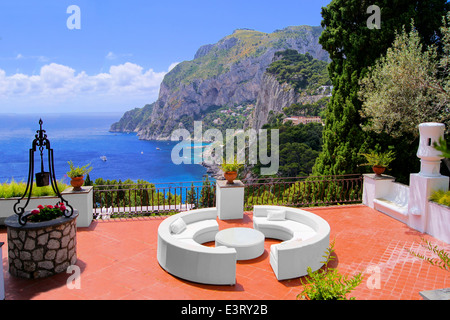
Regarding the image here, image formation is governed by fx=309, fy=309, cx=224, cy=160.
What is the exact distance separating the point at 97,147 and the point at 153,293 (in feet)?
344

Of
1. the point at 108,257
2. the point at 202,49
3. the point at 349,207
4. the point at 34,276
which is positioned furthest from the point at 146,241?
the point at 202,49

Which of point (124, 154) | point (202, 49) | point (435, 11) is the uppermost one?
point (202, 49)

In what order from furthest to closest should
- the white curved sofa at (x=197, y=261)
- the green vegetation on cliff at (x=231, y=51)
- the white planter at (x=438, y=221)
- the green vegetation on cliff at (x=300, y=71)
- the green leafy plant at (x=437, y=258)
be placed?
the green vegetation on cliff at (x=231, y=51) → the green vegetation on cliff at (x=300, y=71) → the white planter at (x=438, y=221) → the white curved sofa at (x=197, y=261) → the green leafy plant at (x=437, y=258)

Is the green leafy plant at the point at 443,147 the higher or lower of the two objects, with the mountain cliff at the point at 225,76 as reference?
lower

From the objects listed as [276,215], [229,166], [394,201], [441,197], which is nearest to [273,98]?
[394,201]

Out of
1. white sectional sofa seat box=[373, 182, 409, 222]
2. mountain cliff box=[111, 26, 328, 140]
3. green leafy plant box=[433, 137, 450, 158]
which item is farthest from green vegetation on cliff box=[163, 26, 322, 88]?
green leafy plant box=[433, 137, 450, 158]

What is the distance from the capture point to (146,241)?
246 inches

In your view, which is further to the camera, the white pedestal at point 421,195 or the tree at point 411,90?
the tree at point 411,90

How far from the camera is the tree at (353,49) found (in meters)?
9.80

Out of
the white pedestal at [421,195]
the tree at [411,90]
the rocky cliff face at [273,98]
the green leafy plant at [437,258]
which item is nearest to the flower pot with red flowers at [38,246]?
the green leafy plant at [437,258]

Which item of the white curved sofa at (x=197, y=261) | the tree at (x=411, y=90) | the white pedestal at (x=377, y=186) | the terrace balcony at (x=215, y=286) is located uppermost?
the tree at (x=411, y=90)

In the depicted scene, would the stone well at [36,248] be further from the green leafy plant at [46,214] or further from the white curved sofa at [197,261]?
the white curved sofa at [197,261]

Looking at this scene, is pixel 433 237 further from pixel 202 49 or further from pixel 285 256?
pixel 202 49

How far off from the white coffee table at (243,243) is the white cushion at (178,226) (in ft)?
2.40
